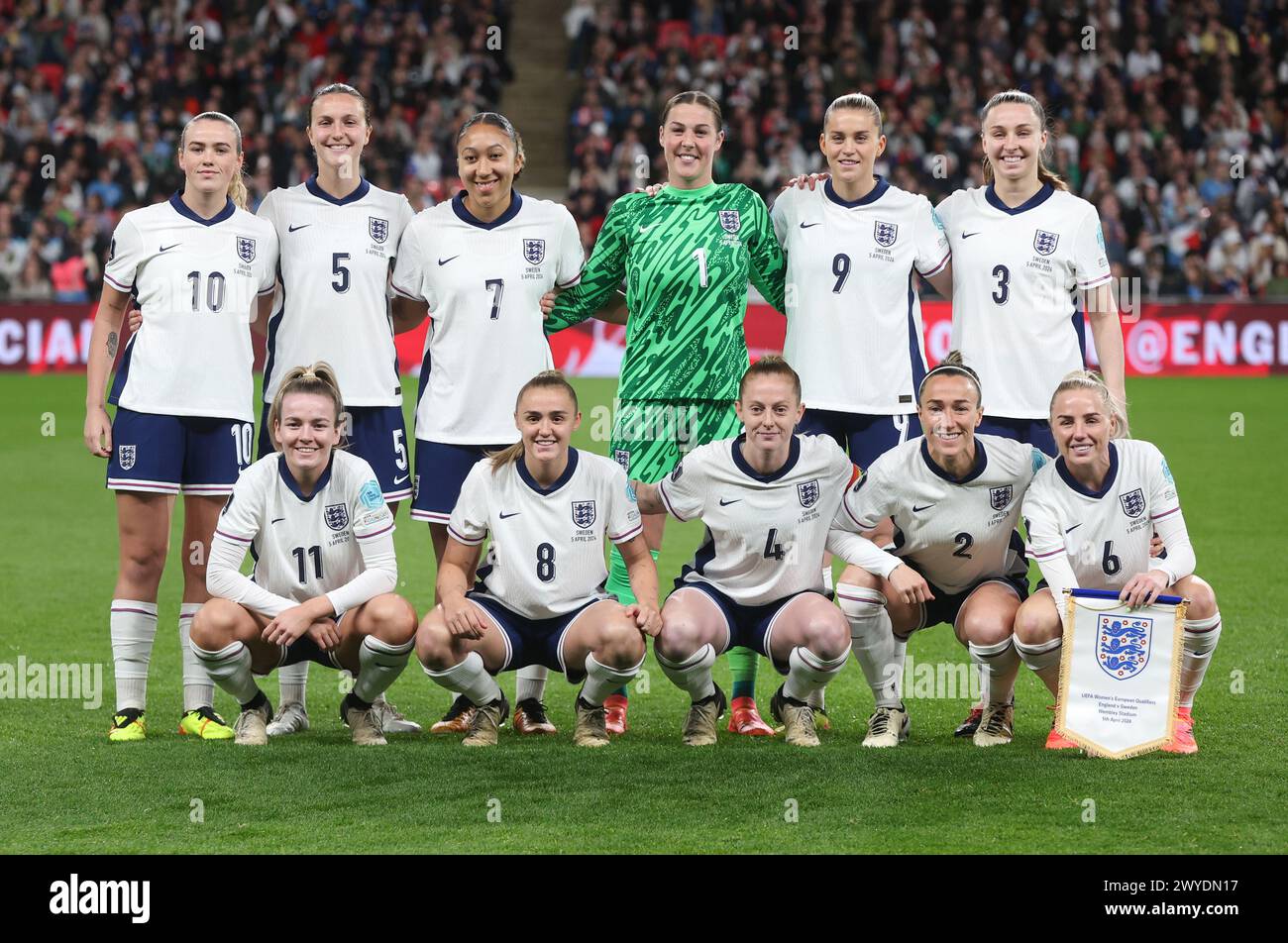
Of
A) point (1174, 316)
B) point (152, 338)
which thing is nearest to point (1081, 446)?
point (152, 338)

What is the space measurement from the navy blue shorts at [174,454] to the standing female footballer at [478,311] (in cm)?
64

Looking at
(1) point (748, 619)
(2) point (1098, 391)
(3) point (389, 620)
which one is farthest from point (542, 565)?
(2) point (1098, 391)

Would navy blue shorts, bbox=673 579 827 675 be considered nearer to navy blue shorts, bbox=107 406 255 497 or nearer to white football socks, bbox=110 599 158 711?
navy blue shorts, bbox=107 406 255 497

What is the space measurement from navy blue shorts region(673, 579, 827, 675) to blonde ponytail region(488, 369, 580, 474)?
707mm

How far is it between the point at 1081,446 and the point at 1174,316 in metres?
13.4

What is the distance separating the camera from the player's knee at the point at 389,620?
522 centimetres

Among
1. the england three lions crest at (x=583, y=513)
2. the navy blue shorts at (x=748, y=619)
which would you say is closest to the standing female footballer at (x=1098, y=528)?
the navy blue shorts at (x=748, y=619)

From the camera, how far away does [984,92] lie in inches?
885

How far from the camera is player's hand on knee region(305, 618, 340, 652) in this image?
5.21m

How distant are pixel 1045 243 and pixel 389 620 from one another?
2565 mm

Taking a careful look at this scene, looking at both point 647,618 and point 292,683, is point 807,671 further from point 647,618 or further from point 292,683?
point 292,683

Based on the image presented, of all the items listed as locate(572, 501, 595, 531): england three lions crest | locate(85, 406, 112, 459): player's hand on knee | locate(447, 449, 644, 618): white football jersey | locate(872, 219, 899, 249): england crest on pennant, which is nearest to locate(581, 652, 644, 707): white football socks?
locate(447, 449, 644, 618): white football jersey

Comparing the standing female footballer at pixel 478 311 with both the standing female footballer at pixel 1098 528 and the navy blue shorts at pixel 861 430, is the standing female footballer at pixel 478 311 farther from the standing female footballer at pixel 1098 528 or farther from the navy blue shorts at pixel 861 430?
the standing female footballer at pixel 1098 528
